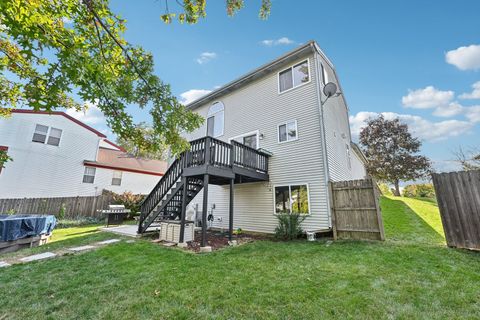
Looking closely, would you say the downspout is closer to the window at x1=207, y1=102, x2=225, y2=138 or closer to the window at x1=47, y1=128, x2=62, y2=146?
the window at x1=207, y1=102, x2=225, y2=138

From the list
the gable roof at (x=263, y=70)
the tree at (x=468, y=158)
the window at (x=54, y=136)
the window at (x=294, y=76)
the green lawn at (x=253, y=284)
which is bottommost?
the green lawn at (x=253, y=284)

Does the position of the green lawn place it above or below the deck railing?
below

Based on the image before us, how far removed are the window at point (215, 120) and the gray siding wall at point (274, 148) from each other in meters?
0.47

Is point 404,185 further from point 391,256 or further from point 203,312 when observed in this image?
point 203,312

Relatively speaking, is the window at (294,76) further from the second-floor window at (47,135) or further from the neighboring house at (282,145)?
the second-floor window at (47,135)

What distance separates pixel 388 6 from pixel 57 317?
44.3ft

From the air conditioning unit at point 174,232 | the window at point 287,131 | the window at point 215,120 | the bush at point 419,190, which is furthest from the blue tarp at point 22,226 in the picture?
the bush at point 419,190

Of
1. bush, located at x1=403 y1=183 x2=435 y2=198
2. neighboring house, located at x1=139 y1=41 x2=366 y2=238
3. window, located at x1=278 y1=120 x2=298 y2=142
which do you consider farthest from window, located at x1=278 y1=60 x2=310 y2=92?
bush, located at x1=403 y1=183 x2=435 y2=198

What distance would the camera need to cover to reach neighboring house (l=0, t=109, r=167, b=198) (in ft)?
40.6

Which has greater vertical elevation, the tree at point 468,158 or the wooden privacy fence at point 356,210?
the tree at point 468,158

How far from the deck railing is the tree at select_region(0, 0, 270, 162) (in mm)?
2405

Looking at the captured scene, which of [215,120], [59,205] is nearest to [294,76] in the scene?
[215,120]

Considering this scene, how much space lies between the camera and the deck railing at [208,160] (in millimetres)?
6883

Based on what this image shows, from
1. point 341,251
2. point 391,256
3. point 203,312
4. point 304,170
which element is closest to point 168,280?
point 203,312
